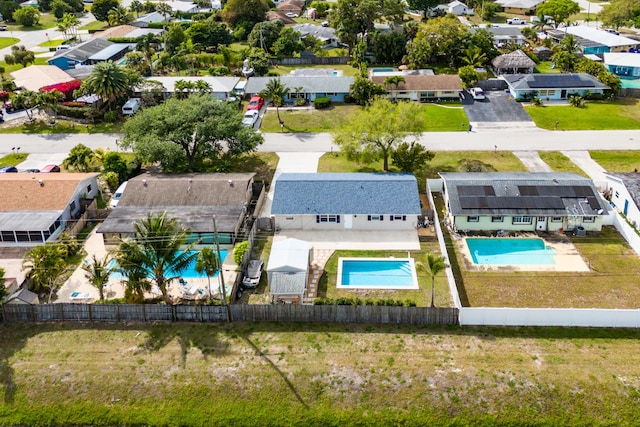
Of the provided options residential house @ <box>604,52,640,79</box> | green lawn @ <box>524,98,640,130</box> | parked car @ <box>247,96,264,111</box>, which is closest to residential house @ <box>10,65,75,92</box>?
parked car @ <box>247,96,264,111</box>

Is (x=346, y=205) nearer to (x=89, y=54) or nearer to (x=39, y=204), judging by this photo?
(x=39, y=204)

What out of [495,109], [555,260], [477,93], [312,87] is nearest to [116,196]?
[312,87]

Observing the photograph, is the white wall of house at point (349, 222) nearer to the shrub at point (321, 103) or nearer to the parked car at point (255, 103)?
the parked car at point (255, 103)

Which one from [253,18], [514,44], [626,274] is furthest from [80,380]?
[253,18]

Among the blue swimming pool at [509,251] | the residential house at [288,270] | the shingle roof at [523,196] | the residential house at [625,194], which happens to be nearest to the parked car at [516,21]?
the residential house at [625,194]

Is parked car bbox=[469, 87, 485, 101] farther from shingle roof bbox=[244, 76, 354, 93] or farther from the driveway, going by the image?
shingle roof bbox=[244, 76, 354, 93]

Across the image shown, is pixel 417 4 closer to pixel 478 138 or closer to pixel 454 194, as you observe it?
pixel 478 138

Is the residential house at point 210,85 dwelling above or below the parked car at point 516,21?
below
